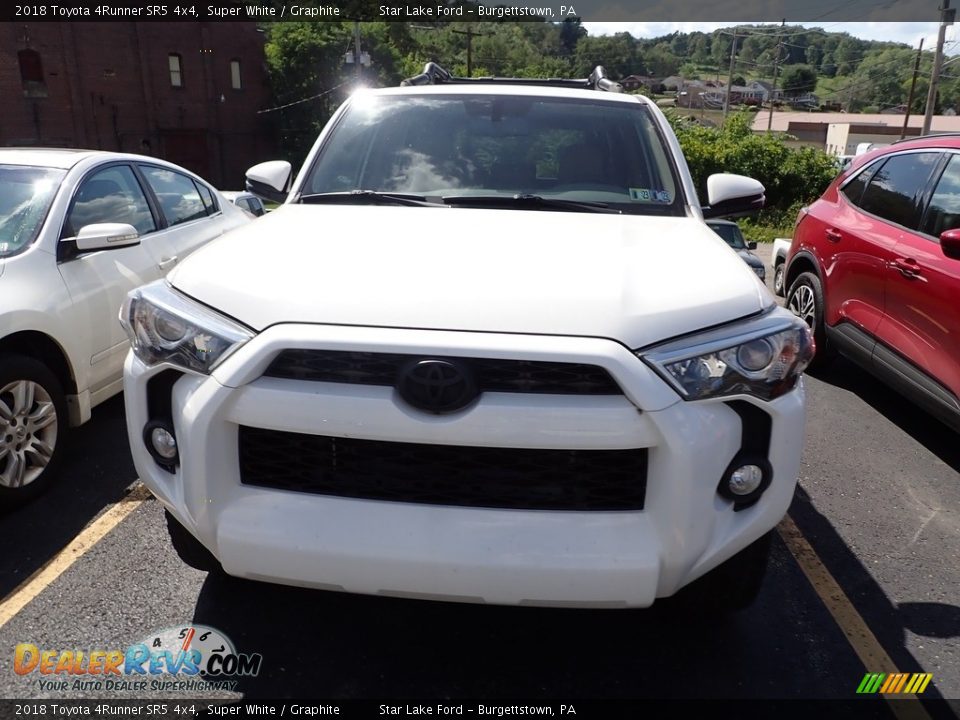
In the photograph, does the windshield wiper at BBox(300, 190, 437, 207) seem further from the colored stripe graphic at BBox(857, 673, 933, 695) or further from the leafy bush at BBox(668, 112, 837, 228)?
the leafy bush at BBox(668, 112, 837, 228)

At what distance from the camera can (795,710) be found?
2.45 metres

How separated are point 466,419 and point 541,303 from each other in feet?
1.29

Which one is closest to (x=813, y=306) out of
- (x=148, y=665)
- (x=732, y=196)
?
(x=732, y=196)

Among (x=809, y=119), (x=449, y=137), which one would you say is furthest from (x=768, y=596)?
(x=809, y=119)

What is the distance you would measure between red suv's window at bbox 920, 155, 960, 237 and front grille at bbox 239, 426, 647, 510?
131 inches

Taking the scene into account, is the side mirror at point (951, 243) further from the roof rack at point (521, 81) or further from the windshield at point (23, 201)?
the windshield at point (23, 201)

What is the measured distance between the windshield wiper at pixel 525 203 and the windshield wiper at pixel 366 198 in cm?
12

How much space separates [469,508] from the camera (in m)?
2.14

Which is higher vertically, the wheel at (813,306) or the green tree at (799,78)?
the green tree at (799,78)

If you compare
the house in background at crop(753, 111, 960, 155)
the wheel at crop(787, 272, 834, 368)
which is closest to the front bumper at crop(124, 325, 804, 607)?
the wheel at crop(787, 272, 834, 368)

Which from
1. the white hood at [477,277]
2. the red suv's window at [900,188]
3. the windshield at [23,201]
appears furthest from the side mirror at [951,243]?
the windshield at [23,201]

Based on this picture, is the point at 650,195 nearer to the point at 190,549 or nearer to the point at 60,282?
the point at 190,549

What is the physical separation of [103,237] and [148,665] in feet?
7.54

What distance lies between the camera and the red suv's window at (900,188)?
4.81 metres
